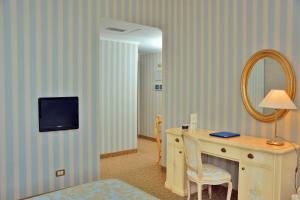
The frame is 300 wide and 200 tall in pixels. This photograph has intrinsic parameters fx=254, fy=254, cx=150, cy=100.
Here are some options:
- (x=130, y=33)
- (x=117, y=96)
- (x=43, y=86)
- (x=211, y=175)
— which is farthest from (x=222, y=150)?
(x=117, y=96)

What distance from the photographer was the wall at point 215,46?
9.63 feet

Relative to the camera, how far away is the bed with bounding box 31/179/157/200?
6.82 feet

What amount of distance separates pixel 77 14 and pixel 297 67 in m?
2.86

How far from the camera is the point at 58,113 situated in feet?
11.2

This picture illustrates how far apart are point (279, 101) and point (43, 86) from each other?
9.22 ft

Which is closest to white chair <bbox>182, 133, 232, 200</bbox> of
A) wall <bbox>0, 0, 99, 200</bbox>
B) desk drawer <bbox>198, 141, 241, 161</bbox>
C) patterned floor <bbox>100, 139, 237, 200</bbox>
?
desk drawer <bbox>198, 141, 241, 161</bbox>

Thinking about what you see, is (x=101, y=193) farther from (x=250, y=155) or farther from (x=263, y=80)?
(x=263, y=80)

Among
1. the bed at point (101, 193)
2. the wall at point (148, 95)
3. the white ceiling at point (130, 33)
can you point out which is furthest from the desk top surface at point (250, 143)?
the wall at point (148, 95)

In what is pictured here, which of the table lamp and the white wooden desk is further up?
the table lamp

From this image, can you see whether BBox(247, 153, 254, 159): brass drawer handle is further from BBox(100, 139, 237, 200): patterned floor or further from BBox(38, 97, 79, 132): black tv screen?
BBox(38, 97, 79, 132): black tv screen

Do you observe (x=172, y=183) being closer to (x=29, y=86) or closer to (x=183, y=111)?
(x=183, y=111)

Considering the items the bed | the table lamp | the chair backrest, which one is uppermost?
the table lamp

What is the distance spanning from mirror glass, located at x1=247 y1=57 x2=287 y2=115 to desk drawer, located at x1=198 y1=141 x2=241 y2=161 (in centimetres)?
66

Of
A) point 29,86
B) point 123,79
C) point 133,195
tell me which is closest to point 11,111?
point 29,86
